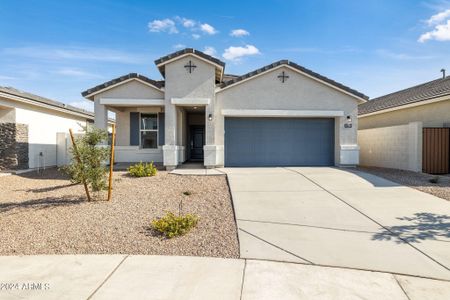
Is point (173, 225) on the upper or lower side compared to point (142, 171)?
lower

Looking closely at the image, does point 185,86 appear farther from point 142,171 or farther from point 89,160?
point 89,160

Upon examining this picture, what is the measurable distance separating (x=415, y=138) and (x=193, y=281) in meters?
12.4

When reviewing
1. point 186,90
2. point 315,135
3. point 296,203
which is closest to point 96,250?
point 296,203

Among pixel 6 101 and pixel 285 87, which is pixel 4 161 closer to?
pixel 6 101

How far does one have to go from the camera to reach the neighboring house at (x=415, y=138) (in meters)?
12.5

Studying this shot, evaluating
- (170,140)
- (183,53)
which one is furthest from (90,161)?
(183,53)

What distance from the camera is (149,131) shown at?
15.4 m

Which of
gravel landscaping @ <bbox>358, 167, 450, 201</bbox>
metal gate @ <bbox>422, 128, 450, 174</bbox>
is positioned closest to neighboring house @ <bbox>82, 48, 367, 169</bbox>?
gravel landscaping @ <bbox>358, 167, 450, 201</bbox>

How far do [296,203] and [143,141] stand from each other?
10.1m

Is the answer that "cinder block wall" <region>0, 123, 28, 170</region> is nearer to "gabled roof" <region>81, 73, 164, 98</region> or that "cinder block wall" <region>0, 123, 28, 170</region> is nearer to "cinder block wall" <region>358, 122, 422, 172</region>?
"gabled roof" <region>81, 73, 164, 98</region>

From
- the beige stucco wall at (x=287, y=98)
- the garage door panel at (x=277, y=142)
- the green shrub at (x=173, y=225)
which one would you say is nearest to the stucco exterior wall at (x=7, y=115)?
the beige stucco wall at (x=287, y=98)

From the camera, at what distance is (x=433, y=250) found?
5.06m

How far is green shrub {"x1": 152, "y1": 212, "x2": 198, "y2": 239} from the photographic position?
571 centimetres

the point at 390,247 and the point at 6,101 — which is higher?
the point at 6,101
